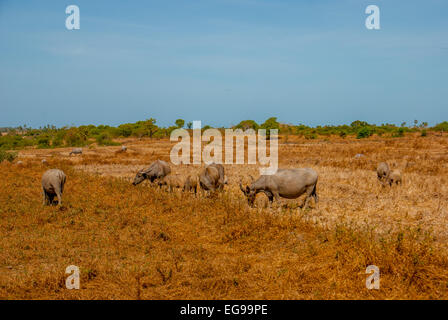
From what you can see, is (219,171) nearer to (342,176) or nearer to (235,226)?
(235,226)

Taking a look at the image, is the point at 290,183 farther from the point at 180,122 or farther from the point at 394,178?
the point at 180,122

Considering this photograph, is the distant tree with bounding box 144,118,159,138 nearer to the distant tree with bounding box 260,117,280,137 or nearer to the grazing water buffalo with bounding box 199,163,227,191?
the distant tree with bounding box 260,117,280,137

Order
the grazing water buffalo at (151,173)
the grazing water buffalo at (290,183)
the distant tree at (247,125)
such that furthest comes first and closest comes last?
the distant tree at (247,125) < the grazing water buffalo at (151,173) < the grazing water buffalo at (290,183)

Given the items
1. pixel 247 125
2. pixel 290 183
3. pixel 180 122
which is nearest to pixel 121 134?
pixel 180 122

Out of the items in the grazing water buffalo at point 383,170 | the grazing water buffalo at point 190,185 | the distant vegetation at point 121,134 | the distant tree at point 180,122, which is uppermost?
the distant tree at point 180,122

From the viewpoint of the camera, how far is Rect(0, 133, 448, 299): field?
617 cm

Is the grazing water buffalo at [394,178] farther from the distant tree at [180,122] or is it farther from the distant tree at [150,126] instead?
the distant tree at [180,122]

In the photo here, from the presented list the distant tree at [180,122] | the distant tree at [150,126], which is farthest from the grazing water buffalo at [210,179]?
the distant tree at [180,122]

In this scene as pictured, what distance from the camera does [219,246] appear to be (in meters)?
8.63

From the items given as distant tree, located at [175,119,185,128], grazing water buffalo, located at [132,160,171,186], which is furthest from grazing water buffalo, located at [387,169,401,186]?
distant tree, located at [175,119,185,128]

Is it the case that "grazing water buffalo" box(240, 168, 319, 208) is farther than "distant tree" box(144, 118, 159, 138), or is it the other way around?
"distant tree" box(144, 118, 159, 138)

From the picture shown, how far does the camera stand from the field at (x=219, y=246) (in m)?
6.17

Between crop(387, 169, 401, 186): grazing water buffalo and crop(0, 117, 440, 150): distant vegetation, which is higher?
crop(0, 117, 440, 150): distant vegetation
